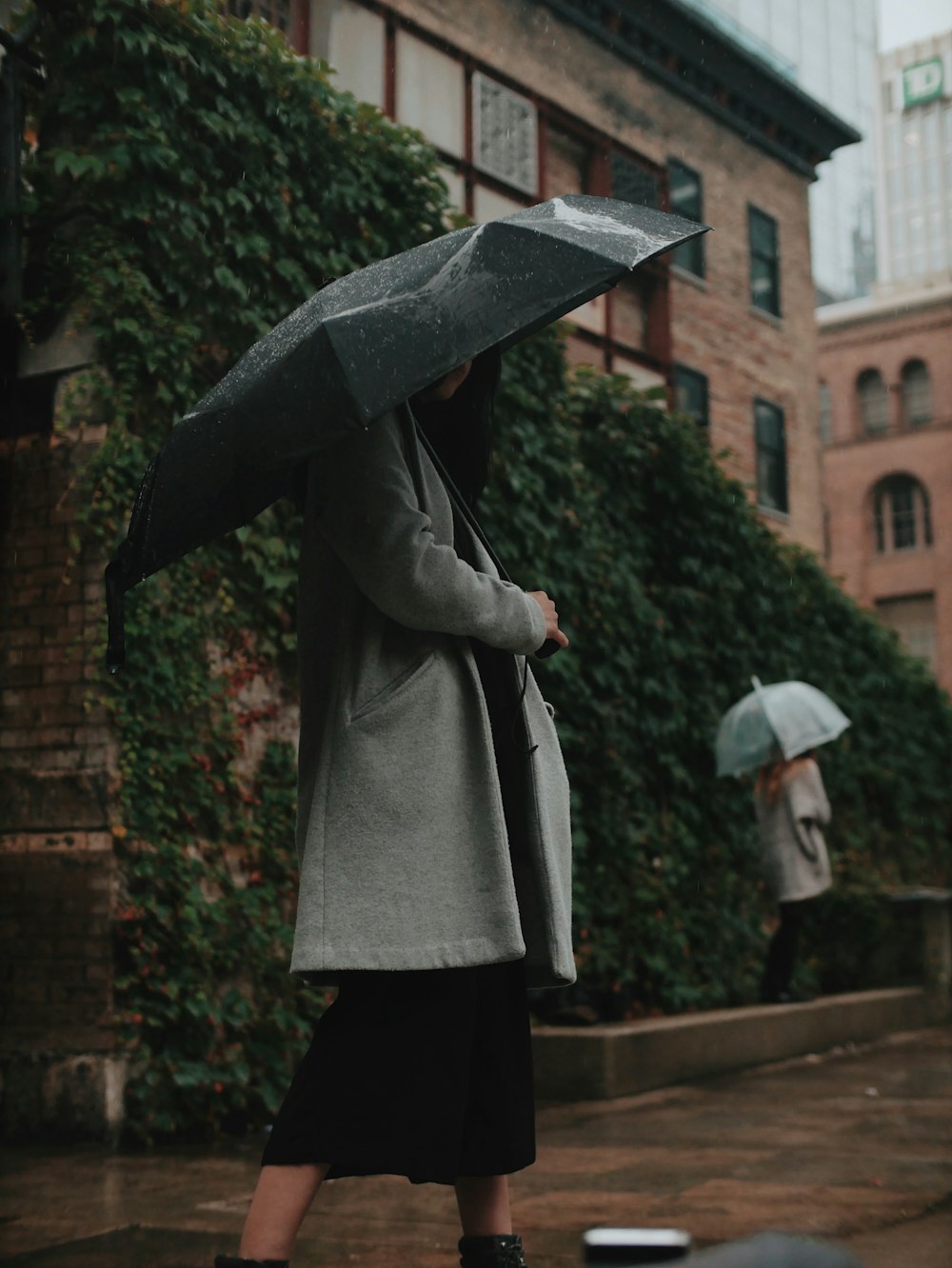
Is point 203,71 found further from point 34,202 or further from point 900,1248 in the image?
point 900,1248

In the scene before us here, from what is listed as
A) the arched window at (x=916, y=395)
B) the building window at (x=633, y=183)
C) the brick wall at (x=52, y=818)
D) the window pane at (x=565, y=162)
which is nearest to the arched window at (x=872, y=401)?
the arched window at (x=916, y=395)

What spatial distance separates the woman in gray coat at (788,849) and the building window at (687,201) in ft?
39.0

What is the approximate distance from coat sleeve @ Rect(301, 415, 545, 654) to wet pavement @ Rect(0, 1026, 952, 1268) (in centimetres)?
167

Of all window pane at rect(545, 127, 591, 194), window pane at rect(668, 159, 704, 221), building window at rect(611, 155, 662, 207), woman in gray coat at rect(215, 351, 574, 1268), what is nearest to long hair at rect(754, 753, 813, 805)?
woman in gray coat at rect(215, 351, 574, 1268)

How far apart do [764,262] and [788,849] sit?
1451 cm

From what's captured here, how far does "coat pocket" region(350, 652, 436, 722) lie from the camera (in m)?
2.78

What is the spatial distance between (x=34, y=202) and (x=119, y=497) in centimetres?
136

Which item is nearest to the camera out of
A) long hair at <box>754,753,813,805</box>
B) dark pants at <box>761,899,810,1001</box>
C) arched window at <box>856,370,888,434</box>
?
dark pants at <box>761,899,810,1001</box>

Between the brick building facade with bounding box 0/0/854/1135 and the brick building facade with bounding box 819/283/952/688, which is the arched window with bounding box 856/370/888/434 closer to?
the brick building facade with bounding box 819/283/952/688

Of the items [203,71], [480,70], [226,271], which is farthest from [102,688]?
[480,70]

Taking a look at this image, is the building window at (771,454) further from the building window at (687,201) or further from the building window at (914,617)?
the building window at (914,617)

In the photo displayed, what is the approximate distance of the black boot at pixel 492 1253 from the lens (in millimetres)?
2758

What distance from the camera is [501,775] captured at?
2.93 metres

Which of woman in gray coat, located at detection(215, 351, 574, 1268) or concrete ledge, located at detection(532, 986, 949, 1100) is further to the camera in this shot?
concrete ledge, located at detection(532, 986, 949, 1100)
